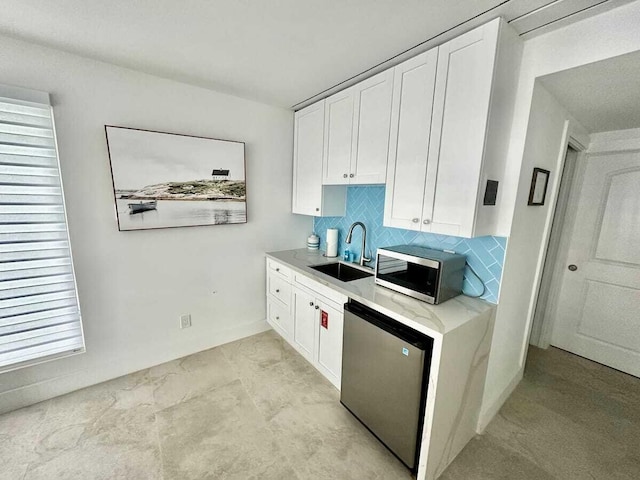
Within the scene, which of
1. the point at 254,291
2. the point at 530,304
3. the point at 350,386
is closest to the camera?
the point at 350,386

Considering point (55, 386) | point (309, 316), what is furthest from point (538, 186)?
point (55, 386)

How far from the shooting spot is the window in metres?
1.66

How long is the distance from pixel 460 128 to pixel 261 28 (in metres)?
1.22

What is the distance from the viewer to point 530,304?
2.04 meters

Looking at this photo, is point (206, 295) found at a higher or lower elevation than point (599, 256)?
lower

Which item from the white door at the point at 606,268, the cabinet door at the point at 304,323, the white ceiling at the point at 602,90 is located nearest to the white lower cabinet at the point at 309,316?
the cabinet door at the point at 304,323

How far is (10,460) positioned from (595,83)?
3979 mm

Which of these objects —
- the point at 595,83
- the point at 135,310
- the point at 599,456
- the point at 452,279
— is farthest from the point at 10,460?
the point at 595,83

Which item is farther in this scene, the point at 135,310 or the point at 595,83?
the point at 135,310

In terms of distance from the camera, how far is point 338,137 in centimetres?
219

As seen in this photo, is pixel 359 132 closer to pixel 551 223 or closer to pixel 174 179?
pixel 174 179

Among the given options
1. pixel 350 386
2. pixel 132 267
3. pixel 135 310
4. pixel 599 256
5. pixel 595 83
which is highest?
pixel 595 83

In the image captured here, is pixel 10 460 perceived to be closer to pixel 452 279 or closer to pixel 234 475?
pixel 234 475

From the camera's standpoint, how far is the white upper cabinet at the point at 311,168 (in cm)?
243
